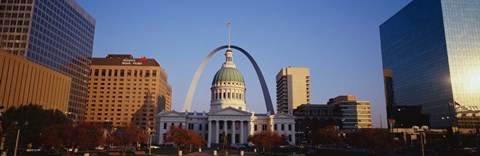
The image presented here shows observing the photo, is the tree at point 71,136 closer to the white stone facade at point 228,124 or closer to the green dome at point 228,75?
the white stone facade at point 228,124

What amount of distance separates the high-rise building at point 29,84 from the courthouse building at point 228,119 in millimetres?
36034

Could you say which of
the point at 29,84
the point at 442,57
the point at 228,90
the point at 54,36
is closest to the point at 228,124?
the point at 228,90

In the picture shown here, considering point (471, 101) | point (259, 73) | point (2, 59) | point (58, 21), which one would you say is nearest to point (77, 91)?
point (58, 21)

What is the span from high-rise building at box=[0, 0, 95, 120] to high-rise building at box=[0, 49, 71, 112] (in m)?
6.19

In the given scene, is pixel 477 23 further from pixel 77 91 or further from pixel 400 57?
pixel 77 91

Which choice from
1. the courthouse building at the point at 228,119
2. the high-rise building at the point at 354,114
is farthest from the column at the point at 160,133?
the high-rise building at the point at 354,114

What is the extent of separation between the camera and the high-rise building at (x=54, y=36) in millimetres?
112062

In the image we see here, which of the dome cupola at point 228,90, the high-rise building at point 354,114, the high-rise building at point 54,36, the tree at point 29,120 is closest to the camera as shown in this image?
the tree at point 29,120

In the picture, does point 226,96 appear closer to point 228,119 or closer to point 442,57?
point 228,119

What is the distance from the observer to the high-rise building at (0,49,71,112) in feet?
316

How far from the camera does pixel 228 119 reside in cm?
13250

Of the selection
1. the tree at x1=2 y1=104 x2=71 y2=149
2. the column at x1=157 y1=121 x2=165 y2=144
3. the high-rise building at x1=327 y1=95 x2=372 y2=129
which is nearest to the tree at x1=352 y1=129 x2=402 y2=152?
the tree at x1=2 y1=104 x2=71 y2=149

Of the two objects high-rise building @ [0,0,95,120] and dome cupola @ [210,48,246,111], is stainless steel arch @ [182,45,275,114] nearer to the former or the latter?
dome cupola @ [210,48,246,111]

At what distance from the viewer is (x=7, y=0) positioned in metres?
115
